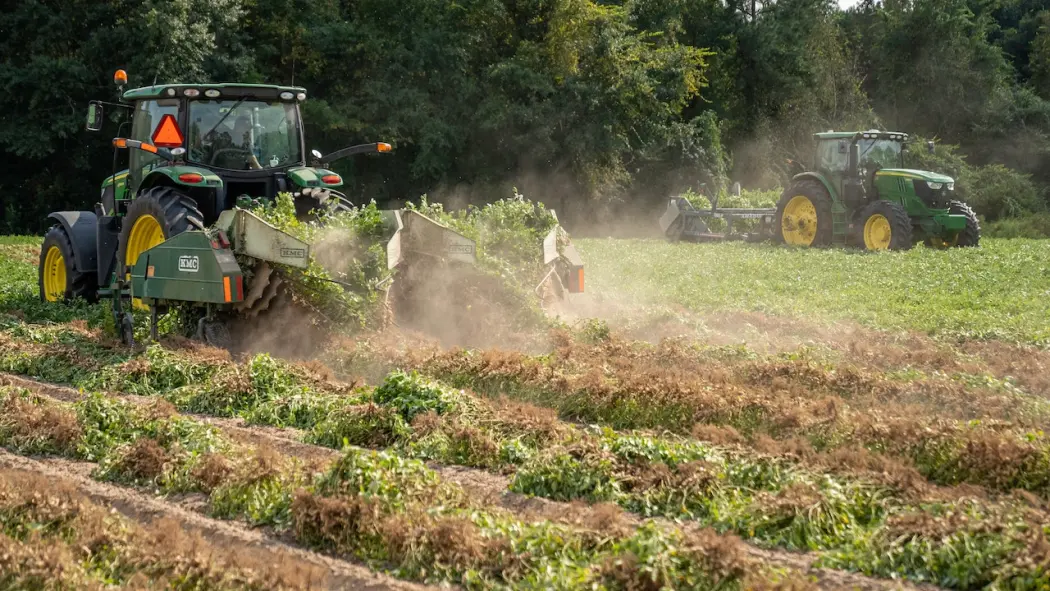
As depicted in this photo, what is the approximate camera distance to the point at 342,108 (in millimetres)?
30672

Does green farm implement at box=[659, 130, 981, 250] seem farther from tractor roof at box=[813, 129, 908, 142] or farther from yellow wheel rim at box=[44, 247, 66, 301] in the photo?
yellow wheel rim at box=[44, 247, 66, 301]

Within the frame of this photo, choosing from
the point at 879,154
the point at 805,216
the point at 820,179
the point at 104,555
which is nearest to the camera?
the point at 104,555

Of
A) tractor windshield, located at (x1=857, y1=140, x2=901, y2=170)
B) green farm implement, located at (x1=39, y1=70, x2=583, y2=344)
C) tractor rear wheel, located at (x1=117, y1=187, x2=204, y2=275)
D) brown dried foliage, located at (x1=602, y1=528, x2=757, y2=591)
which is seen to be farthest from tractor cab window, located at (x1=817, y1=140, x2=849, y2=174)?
brown dried foliage, located at (x1=602, y1=528, x2=757, y2=591)

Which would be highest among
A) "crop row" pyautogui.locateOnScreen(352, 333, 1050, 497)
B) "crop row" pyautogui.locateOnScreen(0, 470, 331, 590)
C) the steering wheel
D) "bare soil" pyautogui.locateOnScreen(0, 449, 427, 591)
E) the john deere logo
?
the steering wheel

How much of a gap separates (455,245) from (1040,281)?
8718mm

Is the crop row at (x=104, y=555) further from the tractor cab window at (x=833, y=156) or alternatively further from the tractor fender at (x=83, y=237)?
the tractor cab window at (x=833, y=156)

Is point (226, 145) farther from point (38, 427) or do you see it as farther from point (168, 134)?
point (38, 427)

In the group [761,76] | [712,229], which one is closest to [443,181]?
[712,229]

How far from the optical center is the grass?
36.1 feet

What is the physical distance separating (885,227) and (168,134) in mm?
13723

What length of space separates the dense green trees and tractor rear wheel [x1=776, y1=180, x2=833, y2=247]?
418 inches

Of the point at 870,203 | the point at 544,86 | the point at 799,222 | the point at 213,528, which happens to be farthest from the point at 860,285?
the point at 544,86

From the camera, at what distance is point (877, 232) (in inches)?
773

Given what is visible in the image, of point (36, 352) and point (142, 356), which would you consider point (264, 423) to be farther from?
point (36, 352)
